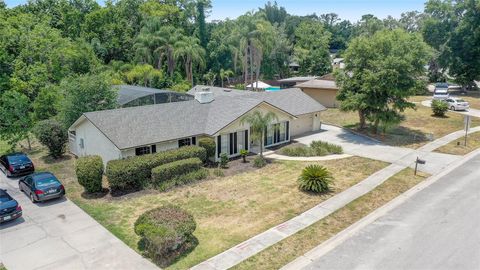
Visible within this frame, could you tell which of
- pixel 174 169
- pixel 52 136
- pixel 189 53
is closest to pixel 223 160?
pixel 174 169

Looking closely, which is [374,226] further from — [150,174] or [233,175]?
[150,174]

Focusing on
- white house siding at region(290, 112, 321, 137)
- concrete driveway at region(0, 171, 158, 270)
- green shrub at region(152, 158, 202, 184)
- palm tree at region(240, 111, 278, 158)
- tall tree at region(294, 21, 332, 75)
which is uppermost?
tall tree at region(294, 21, 332, 75)

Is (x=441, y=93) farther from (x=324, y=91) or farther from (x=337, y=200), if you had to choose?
(x=337, y=200)

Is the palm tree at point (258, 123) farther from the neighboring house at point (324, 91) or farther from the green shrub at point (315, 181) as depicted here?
the neighboring house at point (324, 91)

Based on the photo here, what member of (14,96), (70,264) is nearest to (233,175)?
(70,264)

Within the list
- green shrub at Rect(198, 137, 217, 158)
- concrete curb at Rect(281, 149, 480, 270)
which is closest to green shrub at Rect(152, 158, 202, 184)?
green shrub at Rect(198, 137, 217, 158)

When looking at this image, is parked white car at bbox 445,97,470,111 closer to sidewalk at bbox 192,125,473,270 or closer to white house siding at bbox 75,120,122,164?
sidewalk at bbox 192,125,473,270
